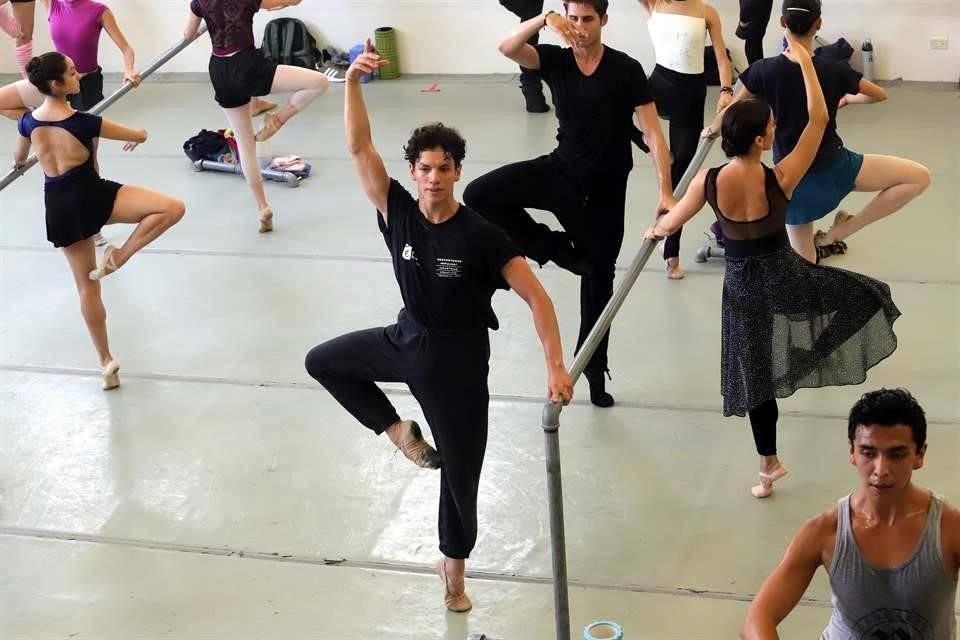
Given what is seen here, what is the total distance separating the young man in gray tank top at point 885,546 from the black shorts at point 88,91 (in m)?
6.01

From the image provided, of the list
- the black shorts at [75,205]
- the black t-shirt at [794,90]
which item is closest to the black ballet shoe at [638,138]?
the black t-shirt at [794,90]

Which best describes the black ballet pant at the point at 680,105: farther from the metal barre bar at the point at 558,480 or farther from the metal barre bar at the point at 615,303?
the metal barre bar at the point at 558,480

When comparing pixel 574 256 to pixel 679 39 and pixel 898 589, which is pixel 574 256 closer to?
pixel 679 39

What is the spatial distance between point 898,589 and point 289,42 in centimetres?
877

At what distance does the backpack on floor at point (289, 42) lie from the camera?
10367 mm

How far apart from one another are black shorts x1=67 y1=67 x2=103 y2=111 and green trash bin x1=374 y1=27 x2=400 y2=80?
318 centimetres

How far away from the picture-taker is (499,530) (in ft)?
14.7

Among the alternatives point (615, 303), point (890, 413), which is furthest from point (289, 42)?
point (890, 413)

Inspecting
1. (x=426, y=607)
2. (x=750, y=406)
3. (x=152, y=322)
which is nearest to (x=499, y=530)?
(x=426, y=607)

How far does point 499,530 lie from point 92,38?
435 cm

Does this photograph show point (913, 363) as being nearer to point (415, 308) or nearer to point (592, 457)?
point (592, 457)

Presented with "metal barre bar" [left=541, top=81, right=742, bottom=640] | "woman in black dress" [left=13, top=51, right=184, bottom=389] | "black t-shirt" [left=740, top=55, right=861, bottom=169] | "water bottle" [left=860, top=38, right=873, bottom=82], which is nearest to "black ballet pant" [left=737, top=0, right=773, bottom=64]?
"water bottle" [left=860, top=38, right=873, bottom=82]

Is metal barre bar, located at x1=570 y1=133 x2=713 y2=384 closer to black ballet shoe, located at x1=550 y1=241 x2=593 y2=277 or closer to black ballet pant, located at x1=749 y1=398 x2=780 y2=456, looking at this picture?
black ballet shoe, located at x1=550 y1=241 x2=593 y2=277

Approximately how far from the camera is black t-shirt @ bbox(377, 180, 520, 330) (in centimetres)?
357
